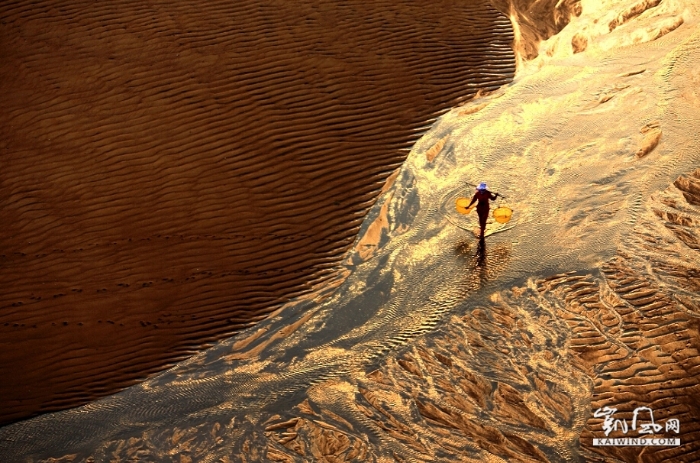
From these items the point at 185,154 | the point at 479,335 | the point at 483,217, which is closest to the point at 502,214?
the point at 483,217

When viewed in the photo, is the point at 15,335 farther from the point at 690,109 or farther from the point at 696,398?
the point at 690,109

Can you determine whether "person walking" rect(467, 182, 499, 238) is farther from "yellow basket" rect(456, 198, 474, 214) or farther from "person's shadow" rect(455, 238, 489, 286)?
"person's shadow" rect(455, 238, 489, 286)

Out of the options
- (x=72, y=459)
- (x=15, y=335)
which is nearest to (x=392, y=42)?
(x=15, y=335)

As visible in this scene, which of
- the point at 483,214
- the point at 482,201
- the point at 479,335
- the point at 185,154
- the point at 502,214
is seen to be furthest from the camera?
the point at 185,154

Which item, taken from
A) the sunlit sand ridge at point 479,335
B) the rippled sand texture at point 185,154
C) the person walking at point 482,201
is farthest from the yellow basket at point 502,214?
the rippled sand texture at point 185,154

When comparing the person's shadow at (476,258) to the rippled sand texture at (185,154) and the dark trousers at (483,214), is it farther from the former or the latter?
the rippled sand texture at (185,154)

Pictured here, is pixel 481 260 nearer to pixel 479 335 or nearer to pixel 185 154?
pixel 479 335
